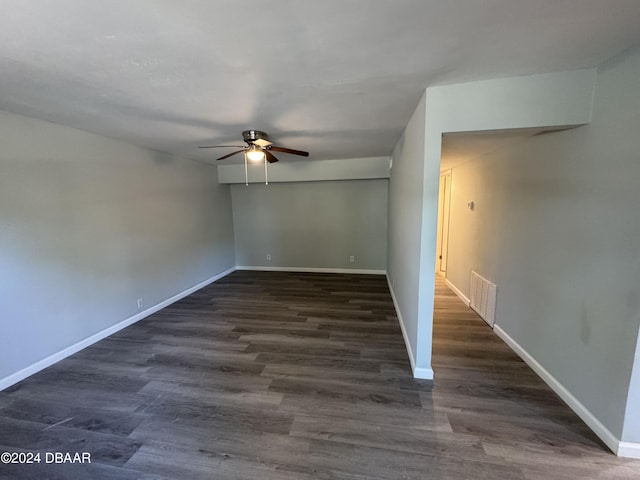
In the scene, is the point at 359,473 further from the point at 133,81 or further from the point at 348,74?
the point at 133,81

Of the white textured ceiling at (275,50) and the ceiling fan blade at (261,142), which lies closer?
the white textured ceiling at (275,50)

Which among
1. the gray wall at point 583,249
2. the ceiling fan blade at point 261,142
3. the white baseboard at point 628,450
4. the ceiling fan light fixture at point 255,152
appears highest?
the ceiling fan blade at point 261,142

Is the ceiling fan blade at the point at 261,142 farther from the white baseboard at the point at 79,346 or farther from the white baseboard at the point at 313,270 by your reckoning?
the white baseboard at the point at 313,270

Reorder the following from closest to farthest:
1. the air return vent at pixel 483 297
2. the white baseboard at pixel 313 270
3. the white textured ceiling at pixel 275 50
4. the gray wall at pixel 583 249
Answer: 1. the white textured ceiling at pixel 275 50
2. the gray wall at pixel 583 249
3. the air return vent at pixel 483 297
4. the white baseboard at pixel 313 270

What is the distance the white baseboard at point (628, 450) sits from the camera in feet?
4.70

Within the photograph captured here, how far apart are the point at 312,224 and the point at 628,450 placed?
4.68 metres

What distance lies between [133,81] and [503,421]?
335 cm

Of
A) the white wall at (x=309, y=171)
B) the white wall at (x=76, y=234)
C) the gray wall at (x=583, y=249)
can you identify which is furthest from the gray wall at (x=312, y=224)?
the gray wall at (x=583, y=249)

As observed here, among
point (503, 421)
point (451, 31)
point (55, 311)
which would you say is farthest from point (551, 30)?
point (55, 311)

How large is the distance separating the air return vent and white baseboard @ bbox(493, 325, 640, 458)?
468 millimetres

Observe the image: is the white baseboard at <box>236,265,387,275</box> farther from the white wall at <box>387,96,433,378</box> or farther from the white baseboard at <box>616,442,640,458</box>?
the white baseboard at <box>616,442,640,458</box>

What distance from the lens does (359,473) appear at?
139 cm

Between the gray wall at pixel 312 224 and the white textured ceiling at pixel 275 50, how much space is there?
117 inches

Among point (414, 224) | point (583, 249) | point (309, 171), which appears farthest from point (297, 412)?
point (309, 171)
